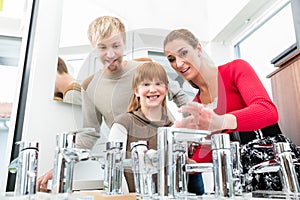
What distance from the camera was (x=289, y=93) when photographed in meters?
0.87

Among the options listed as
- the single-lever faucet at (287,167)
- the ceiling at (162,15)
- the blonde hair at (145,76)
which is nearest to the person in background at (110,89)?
the blonde hair at (145,76)

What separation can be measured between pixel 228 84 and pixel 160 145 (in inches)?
17.4

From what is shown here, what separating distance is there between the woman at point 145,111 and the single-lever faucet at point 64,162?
11 centimetres

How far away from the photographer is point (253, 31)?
1281 mm

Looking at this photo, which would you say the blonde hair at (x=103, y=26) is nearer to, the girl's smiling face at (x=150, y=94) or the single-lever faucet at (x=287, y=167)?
the girl's smiling face at (x=150, y=94)

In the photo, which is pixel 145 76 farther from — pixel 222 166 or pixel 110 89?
pixel 222 166

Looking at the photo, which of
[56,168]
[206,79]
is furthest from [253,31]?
[56,168]

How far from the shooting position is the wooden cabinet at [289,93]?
83 cm

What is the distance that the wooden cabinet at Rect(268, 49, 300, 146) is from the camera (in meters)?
0.83

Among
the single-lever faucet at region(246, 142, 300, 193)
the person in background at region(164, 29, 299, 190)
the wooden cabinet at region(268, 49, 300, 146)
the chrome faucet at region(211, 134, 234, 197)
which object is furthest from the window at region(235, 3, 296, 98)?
the chrome faucet at region(211, 134, 234, 197)

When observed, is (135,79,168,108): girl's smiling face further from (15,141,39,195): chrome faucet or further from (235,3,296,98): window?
(235,3,296,98): window

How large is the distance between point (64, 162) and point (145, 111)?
19 centimetres

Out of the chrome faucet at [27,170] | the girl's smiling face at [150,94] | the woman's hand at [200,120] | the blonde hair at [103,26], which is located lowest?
the chrome faucet at [27,170]

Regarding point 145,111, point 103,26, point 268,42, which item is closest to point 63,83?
point 103,26
